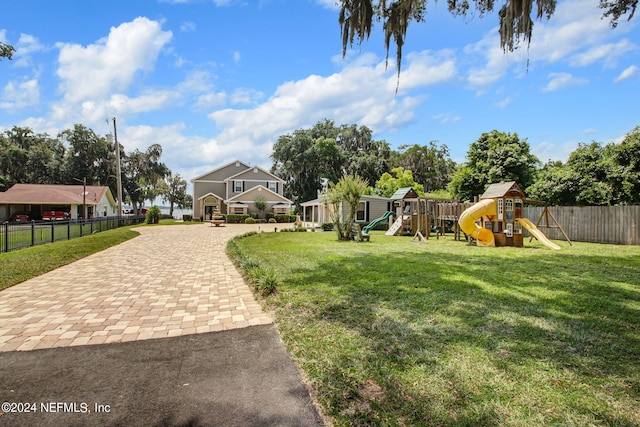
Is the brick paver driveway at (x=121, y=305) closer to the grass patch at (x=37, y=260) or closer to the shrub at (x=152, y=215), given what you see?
the grass patch at (x=37, y=260)

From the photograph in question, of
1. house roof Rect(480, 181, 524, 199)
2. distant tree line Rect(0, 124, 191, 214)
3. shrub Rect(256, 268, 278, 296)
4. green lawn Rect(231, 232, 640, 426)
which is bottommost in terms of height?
green lawn Rect(231, 232, 640, 426)

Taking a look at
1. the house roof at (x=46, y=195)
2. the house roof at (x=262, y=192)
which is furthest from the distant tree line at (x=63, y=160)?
the house roof at (x=262, y=192)

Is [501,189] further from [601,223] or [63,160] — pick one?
[63,160]

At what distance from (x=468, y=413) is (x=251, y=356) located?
6.43 feet

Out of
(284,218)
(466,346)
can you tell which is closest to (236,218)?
(284,218)

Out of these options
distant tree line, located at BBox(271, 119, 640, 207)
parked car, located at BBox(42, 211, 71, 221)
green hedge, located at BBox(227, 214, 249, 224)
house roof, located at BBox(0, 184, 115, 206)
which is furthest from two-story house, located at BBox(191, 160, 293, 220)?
parked car, located at BBox(42, 211, 71, 221)

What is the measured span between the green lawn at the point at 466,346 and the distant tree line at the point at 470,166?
35.1 feet

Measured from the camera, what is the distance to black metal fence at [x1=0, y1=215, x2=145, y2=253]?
10.1 m

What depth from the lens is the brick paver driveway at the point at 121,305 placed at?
375cm

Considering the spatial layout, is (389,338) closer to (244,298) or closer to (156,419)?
(156,419)

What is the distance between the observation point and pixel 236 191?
37.1 metres

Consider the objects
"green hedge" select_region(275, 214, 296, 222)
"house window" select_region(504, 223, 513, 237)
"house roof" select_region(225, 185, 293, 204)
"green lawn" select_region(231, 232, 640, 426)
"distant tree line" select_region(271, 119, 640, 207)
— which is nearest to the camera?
"green lawn" select_region(231, 232, 640, 426)

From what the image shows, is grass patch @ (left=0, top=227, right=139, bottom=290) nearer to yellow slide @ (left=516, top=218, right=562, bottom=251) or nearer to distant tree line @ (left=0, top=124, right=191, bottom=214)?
yellow slide @ (left=516, top=218, right=562, bottom=251)

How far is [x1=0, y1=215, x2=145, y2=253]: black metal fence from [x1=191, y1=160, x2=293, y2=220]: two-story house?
18149mm
